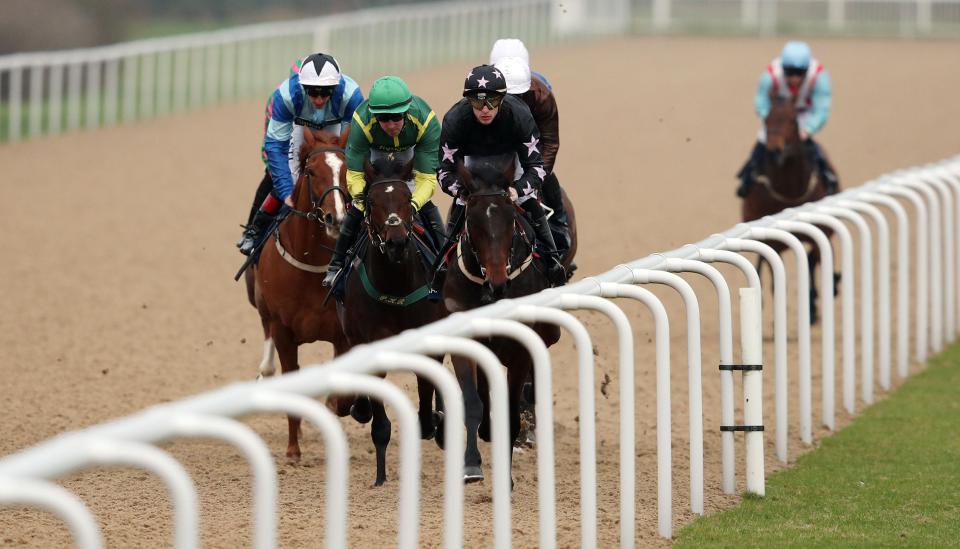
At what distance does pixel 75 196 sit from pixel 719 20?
1567cm

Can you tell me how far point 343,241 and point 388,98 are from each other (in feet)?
2.39

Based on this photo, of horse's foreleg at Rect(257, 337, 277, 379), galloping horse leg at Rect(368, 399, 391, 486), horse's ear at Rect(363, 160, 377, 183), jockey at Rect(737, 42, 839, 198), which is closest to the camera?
horse's ear at Rect(363, 160, 377, 183)

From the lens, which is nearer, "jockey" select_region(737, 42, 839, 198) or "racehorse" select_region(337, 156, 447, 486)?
"racehorse" select_region(337, 156, 447, 486)

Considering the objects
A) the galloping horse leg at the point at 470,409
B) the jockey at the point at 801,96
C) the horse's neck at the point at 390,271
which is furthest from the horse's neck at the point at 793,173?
the galloping horse leg at the point at 470,409

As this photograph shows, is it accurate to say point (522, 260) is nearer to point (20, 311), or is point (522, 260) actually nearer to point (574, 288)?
point (574, 288)

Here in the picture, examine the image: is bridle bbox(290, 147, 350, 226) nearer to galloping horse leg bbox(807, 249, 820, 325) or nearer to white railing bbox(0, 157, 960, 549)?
white railing bbox(0, 157, 960, 549)

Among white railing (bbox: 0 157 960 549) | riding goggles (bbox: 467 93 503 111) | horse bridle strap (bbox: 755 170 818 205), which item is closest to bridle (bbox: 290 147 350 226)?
riding goggles (bbox: 467 93 503 111)

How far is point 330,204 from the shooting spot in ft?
22.4

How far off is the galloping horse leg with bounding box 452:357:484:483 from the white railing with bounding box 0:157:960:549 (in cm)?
79

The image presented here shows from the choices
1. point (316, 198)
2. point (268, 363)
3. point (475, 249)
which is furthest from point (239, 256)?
point (475, 249)

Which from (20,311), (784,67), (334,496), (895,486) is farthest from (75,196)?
(334,496)

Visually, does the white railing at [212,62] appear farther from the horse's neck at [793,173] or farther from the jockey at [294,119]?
the jockey at [294,119]

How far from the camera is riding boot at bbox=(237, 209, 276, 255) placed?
7598 mm

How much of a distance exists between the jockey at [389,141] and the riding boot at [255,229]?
939 millimetres
